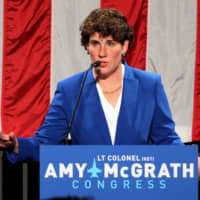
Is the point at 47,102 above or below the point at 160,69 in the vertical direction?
below

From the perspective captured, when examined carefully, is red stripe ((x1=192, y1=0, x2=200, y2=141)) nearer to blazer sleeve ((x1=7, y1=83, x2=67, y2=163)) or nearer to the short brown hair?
the short brown hair

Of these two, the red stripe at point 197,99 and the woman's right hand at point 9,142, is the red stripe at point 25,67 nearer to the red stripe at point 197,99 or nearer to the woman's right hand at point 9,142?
the red stripe at point 197,99

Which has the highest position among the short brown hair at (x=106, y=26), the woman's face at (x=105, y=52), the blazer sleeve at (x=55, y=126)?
the short brown hair at (x=106, y=26)

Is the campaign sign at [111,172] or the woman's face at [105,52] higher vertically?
the woman's face at [105,52]

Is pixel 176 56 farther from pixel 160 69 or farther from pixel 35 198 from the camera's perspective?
pixel 35 198

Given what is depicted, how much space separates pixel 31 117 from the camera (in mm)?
2053

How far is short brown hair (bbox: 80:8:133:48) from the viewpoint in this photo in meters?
1.14

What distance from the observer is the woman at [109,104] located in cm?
113

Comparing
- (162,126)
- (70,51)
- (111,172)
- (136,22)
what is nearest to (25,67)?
(70,51)

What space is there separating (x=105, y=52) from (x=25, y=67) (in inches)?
39.9

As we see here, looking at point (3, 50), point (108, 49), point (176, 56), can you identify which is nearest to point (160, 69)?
point (176, 56)

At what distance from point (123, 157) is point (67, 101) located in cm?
41

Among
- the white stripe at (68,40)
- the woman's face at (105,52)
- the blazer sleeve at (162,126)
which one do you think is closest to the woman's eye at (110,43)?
the woman's face at (105,52)

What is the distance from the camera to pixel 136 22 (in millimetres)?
2102
